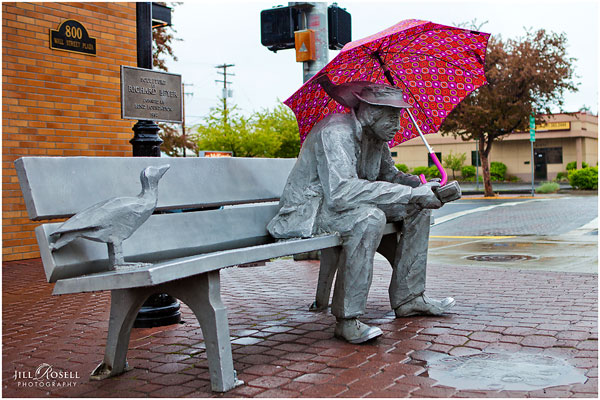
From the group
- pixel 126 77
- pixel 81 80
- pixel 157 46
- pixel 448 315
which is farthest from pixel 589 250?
pixel 157 46

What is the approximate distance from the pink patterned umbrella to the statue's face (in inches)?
17.2

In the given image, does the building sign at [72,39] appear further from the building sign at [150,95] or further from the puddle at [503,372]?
the puddle at [503,372]

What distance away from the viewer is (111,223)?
10.4 feet

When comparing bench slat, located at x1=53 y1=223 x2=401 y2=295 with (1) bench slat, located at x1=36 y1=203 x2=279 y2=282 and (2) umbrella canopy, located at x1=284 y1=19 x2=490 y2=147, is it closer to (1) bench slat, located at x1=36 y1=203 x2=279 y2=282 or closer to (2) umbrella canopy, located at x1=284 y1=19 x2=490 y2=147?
(1) bench slat, located at x1=36 y1=203 x2=279 y2=282

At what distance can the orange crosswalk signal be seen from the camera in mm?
8953

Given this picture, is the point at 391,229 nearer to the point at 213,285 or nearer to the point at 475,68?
the point at 475,68

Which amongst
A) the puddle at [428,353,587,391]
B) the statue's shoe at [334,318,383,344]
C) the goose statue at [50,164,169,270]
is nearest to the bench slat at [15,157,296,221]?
the goose statue at [50,164,169,270]

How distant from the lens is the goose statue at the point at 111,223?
311cm

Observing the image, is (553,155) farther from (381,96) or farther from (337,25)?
(381,96)

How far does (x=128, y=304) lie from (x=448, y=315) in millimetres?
2449

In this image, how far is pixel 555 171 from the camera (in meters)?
50.0

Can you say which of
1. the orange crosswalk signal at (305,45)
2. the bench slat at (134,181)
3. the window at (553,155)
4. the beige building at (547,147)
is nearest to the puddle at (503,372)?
the bench slat at (134,181)

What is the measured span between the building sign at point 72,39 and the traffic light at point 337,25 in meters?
3.79

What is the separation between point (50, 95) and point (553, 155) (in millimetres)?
46924
